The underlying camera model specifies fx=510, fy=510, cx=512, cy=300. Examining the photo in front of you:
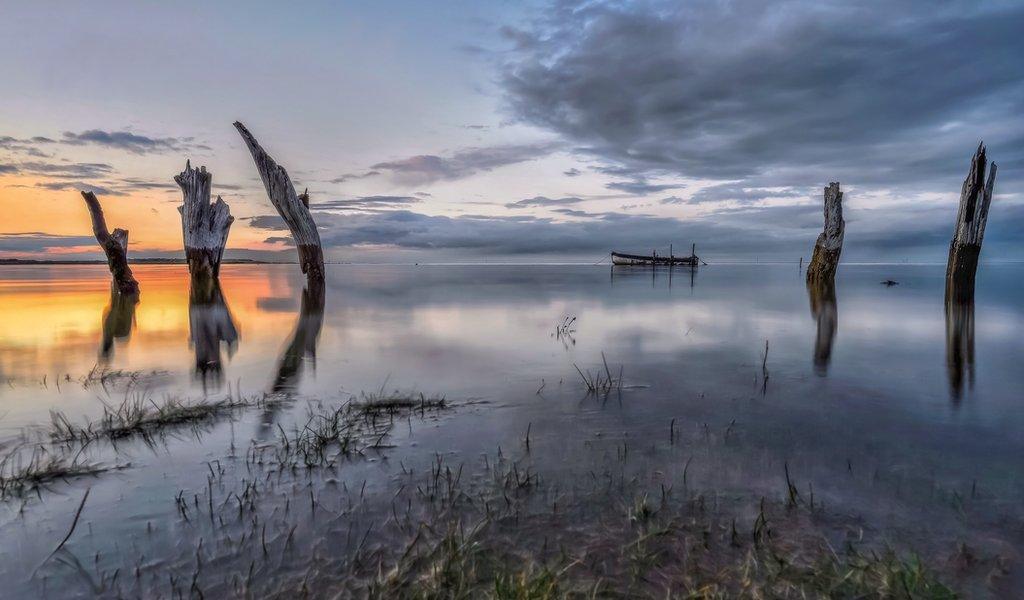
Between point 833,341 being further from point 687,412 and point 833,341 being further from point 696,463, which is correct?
point 696,463

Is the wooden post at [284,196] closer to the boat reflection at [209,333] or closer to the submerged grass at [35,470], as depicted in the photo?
the boat reflection at [209,333]

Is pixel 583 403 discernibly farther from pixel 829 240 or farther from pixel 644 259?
pixel 644 259

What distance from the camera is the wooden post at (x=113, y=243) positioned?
55.6 ft

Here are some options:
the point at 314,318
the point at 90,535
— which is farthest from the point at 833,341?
the point at 314,318

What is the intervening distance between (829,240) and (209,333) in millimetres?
25457

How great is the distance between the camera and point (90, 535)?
2.62m

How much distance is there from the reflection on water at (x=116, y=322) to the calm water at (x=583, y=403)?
0.37 ft

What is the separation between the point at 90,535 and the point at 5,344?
912cm

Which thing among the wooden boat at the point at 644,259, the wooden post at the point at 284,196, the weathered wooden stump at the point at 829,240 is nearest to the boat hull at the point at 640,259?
the wooden boat at the point at 644,259

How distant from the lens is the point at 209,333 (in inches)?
405

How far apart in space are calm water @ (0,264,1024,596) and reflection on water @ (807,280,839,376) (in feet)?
0.36

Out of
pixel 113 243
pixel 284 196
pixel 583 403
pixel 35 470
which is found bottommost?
pixel 583 403

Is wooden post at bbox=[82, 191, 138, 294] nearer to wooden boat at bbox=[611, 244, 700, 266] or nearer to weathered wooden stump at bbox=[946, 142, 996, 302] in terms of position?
weathered wooden stump at bbox=[946, 142, 996, 302]

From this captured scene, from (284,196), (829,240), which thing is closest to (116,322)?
(284,196)
